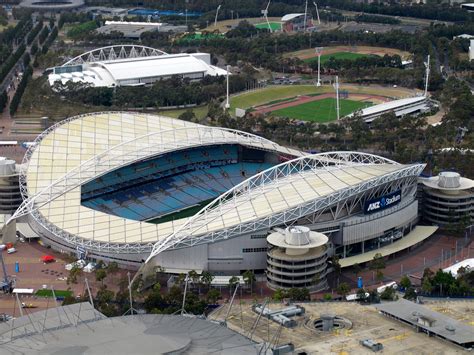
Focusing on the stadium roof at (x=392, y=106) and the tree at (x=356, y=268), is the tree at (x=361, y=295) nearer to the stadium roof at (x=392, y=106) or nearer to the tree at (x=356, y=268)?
the tree at (x=356, y=268)

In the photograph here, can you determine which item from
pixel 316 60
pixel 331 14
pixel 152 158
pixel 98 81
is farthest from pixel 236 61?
pixel 152 158

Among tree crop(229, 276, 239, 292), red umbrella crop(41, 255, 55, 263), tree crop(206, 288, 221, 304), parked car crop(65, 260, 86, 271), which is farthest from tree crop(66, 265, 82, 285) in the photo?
tree crop(229, 276, 239, 292)

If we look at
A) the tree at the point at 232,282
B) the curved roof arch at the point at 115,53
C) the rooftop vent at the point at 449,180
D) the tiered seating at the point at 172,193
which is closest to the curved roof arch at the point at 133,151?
the tiered seating at the point at 172,193

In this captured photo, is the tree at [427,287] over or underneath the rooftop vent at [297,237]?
underneath

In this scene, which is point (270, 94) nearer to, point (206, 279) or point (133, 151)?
point (133, 151)

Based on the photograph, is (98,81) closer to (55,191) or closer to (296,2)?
(55,191)

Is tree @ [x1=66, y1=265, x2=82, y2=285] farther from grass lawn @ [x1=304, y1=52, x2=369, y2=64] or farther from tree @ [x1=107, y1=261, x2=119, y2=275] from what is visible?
grass lawn @ [x1=304, y1=52, x2=369, y2=64]

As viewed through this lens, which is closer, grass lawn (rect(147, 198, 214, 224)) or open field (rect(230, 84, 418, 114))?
grass lawn (rect(147, 198, 214, 224))
